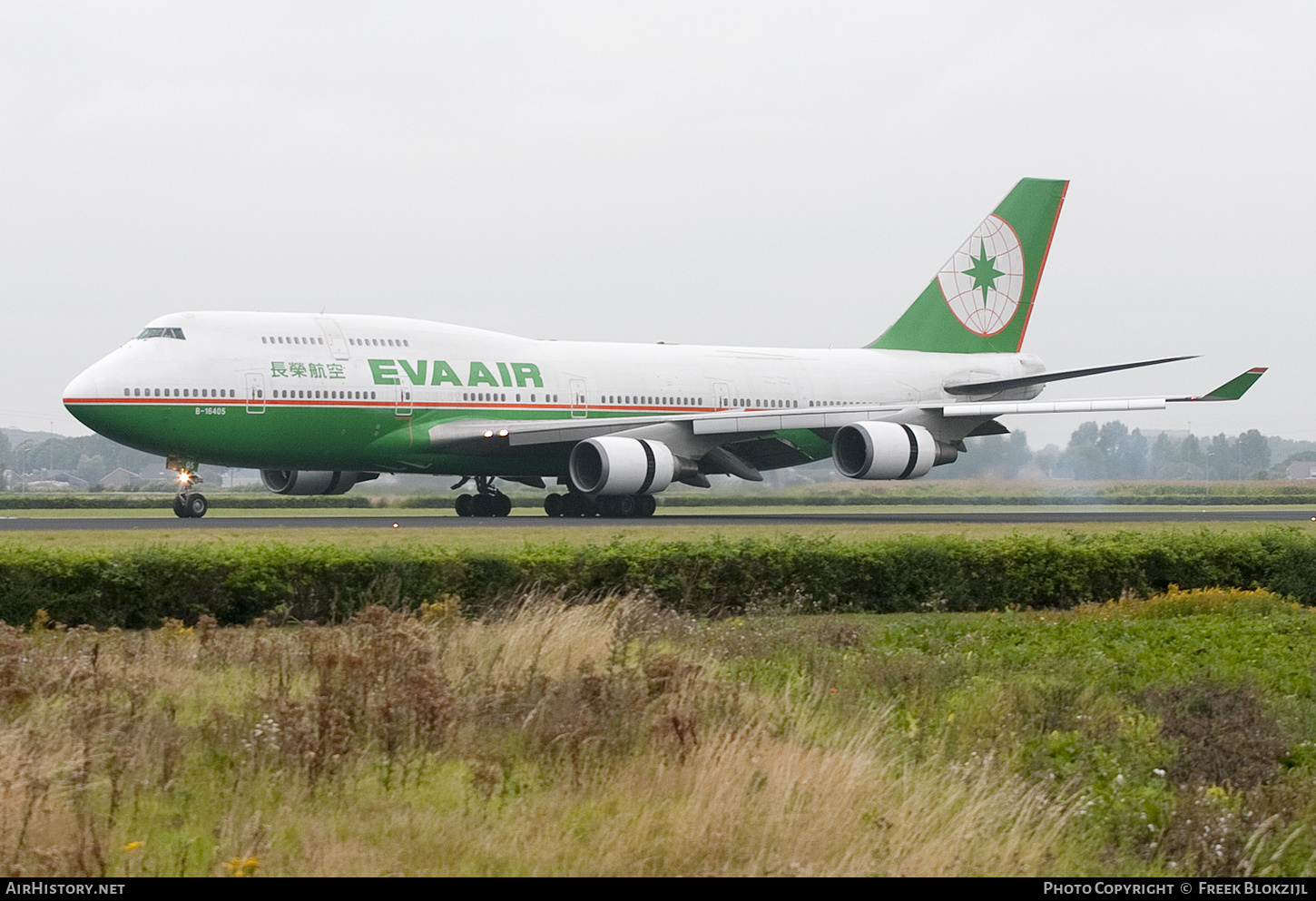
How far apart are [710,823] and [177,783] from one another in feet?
10.2

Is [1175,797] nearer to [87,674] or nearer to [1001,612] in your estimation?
[87,674]

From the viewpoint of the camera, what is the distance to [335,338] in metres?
33.3

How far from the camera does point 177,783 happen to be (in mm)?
8469

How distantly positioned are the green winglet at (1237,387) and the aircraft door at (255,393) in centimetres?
2102

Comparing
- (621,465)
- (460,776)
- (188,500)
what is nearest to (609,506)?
(621,465)

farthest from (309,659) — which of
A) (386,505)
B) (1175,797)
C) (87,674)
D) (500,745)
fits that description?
(386,505)

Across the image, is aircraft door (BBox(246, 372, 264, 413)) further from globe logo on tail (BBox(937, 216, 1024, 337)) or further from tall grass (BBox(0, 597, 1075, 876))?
globe logo on tail (BBox(937, 216, 1024, 337))

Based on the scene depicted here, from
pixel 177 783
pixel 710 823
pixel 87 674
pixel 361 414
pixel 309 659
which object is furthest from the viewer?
pixel 361 414

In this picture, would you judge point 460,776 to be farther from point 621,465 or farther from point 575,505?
point 575,505

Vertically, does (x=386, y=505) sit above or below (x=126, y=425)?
below

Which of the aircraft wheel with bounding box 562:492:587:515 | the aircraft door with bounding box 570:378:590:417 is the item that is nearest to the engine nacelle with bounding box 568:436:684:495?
the aircraft wheel with bounding box 562:492:587:515

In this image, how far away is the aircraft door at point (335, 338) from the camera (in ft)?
108

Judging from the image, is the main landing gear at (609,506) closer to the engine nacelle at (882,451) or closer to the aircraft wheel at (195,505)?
the engine nacelle at (882,451)
